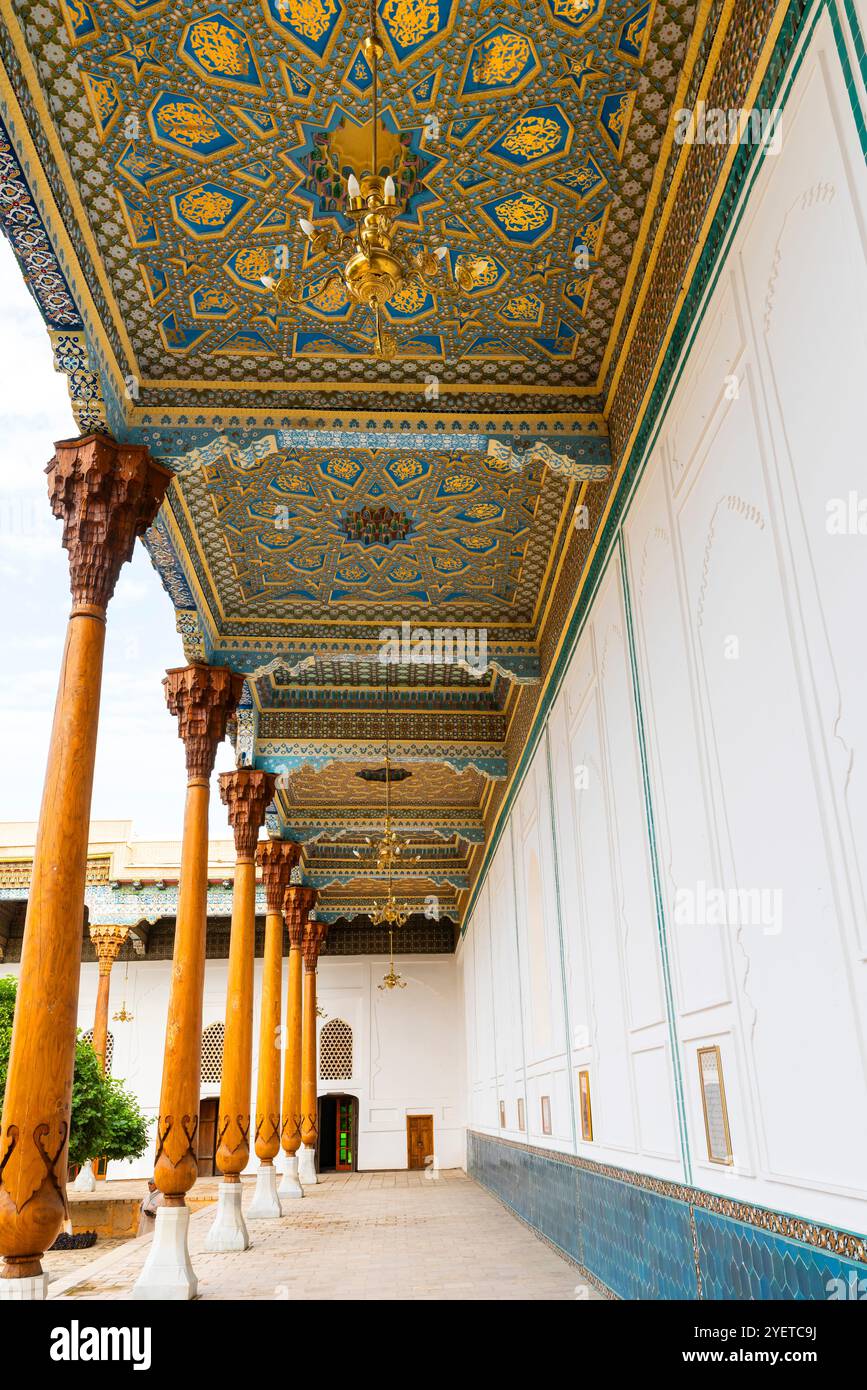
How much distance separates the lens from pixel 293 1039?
1619 cm

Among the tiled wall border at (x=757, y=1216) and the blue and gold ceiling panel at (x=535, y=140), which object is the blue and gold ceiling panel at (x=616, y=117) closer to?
the blue and gold ceiling panel at (x=535, y=140)

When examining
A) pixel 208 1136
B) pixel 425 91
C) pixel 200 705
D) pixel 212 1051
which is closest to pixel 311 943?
pixel 212 1051

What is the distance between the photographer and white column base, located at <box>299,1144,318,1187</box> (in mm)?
17938

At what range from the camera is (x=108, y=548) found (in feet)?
18.4

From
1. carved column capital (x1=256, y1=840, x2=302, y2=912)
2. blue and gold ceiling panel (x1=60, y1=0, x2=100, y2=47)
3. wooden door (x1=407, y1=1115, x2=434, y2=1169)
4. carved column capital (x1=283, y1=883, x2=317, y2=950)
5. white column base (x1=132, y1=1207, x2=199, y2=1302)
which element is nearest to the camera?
blue and gold ceiling panel (x1=60, y1=0, x2=100, y2=47)

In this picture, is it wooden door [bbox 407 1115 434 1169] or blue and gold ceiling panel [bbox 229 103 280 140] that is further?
wooden door [bbox 407 1115 434 1169]

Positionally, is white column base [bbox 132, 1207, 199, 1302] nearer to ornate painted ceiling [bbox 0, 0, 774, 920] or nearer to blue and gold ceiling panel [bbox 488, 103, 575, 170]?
ornate painted ceiling [bbox 0, 0, 774, 920]

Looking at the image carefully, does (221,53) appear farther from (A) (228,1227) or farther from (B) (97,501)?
(A) (228,1227)

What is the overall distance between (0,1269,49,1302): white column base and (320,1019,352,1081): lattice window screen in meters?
18.9

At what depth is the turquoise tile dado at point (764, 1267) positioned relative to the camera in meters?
2.91

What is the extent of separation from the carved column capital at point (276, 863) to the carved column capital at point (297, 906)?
2.68 metres

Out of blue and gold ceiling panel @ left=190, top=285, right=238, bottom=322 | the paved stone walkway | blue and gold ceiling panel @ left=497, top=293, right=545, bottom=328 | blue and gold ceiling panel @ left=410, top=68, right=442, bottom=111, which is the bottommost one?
the paved stone walkway

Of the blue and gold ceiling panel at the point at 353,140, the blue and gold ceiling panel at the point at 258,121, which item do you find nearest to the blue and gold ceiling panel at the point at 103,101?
the blue and gold ceiling panel at the point at 353,140


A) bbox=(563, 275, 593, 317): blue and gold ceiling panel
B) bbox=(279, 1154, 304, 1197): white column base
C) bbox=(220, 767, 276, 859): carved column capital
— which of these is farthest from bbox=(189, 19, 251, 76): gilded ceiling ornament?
bbox=(279, 1154, 304, 1197): white column base
